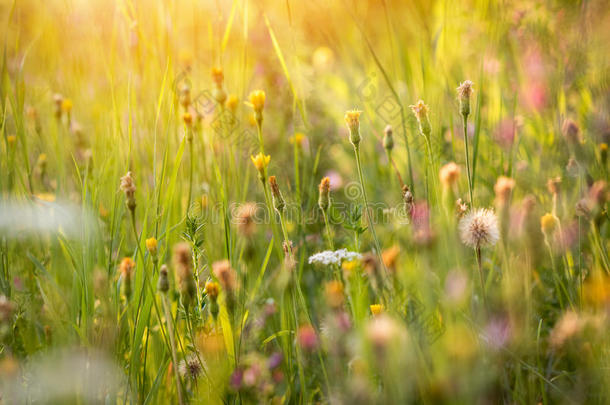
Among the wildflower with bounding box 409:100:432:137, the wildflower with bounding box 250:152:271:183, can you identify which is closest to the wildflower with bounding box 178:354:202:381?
the wildflower with bounding box 250:152:271:183

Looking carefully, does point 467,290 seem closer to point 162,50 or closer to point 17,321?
point 17,321

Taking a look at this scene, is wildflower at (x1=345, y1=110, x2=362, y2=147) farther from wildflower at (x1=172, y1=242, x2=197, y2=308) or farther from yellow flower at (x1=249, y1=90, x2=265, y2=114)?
wildflower at (x1=172, y1=242, x2=197, y2=308)

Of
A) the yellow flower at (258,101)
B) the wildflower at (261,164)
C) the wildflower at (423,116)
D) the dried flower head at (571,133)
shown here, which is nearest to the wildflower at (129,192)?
the wildflower at (261,164)

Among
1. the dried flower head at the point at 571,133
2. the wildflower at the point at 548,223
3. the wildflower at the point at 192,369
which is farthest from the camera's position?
the dried flower head at the point at 571,133

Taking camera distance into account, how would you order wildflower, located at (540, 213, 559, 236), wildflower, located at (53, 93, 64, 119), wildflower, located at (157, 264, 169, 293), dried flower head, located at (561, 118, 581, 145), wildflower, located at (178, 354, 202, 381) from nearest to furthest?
wildflower, located at (157, 264, 169, 293) < wildflower, located at (178, 354, 202, 381) < wildflower, located at (540, 213, 559, 236) < dried flower head, located at (561, 118, 581, 145) < wildflower, located at (53, 93, 64, 119)

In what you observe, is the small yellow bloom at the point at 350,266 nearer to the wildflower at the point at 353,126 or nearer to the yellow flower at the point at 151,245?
the wildflower at the point at 353,126

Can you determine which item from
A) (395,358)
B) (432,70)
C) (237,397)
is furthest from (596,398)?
(432,70)

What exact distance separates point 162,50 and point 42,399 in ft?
3.61

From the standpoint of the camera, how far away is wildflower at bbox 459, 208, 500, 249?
90 centimetres

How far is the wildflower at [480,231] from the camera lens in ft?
2.95

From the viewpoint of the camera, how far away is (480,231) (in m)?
0.90

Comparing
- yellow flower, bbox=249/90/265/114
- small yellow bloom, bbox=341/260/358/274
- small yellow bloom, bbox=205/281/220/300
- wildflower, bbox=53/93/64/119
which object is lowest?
small yellow bloom, bbox=205/281/220/300

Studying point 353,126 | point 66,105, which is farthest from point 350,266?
point 66,105

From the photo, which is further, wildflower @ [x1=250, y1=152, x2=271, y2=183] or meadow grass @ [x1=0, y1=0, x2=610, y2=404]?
wildflower @ [x1=250, y1=152, x2=271, y2=183]
